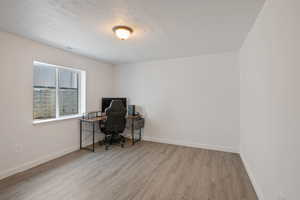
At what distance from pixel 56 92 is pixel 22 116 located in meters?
0.88

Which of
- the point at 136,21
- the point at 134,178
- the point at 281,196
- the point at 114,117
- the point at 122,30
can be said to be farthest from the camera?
the point at 114,117

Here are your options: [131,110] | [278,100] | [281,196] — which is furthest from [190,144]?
[278,100]

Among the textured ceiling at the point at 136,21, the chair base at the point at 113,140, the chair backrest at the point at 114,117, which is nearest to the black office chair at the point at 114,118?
the chair backrest at the point at 114,117

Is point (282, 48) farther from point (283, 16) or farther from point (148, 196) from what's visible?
point (148, 196)

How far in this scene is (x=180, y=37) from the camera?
2523mm

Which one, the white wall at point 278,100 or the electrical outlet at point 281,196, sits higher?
the white wall at point 278,100

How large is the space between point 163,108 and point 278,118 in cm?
295

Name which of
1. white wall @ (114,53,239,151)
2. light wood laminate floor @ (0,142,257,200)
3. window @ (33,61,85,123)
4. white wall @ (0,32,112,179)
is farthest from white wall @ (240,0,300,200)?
window @ (33,61,85,123)

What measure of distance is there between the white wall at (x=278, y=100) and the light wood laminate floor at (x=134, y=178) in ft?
1.94

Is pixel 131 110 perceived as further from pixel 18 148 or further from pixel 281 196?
pixel 281 196

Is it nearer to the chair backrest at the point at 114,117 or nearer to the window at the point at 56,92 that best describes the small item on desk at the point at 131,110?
the chair backrest at the point at 114,117

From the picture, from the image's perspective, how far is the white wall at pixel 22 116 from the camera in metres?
2.27

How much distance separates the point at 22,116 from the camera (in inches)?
98.5

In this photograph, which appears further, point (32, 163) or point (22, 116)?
point (32, 163)
